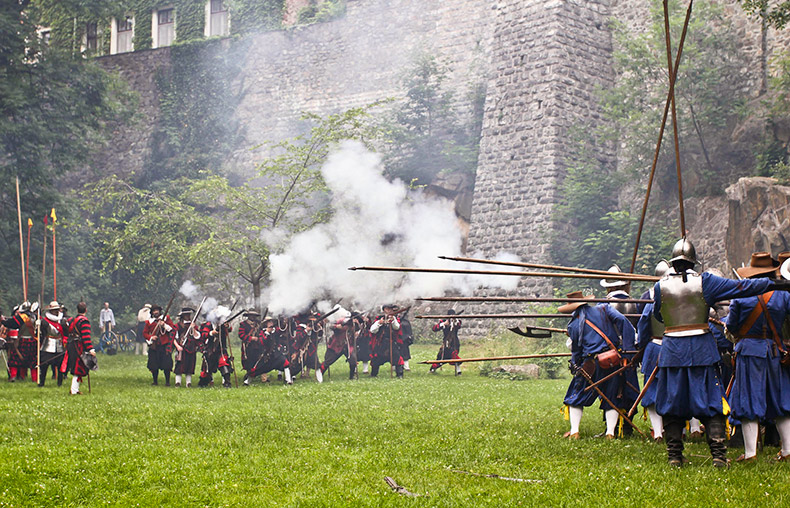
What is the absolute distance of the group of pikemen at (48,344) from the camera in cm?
1420

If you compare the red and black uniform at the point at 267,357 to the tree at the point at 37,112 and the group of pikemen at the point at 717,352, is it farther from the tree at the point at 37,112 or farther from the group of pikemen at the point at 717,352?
the tree at the point at 37,112

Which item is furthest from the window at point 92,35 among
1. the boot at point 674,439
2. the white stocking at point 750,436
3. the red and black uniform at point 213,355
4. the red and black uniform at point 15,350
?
the white stocking at point 750,436

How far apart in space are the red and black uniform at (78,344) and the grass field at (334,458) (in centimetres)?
123

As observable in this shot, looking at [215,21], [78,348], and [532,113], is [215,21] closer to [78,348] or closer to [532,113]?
[532,113]

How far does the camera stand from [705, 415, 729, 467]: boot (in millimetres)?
7213

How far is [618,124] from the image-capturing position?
25.1 m

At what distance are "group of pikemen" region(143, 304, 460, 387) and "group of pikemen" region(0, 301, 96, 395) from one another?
163cm

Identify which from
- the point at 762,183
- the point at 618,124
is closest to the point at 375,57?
the point at 618,124

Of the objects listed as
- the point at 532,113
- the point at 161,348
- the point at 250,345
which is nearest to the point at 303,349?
the point at 250,345

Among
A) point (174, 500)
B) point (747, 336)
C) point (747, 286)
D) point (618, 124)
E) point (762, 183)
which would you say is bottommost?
point (174, 500)

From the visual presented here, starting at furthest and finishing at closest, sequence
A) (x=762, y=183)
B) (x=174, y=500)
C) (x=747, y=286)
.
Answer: (x=762, y=183) → (x=747, y=286) → (x=174, y=500)

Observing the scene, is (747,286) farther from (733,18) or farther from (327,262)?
(733,18)

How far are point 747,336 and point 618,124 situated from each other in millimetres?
18039

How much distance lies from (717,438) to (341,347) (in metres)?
11.4
